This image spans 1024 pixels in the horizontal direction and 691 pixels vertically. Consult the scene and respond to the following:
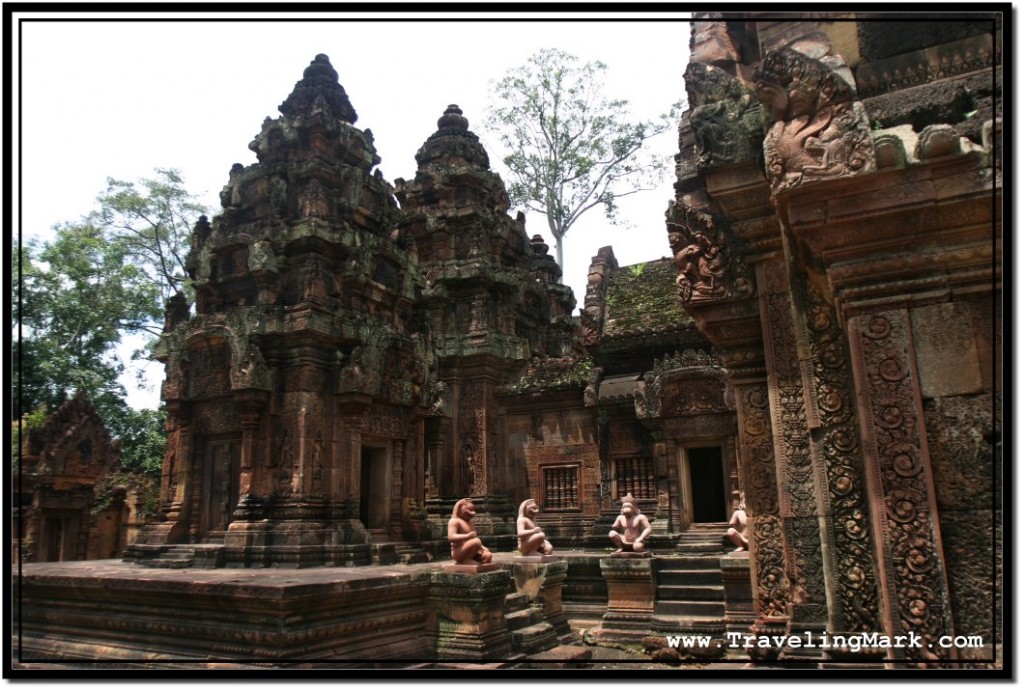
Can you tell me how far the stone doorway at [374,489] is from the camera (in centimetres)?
1314

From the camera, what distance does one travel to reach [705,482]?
16.2 meters

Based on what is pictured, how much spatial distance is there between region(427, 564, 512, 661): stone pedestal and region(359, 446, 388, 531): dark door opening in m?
4.70

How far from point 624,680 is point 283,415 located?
31.5 feet

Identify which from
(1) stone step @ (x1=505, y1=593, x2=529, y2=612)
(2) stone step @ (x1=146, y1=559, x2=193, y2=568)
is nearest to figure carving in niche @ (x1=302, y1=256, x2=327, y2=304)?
(2) stone step @ (x1=146, y1=559, x2=193, y2=568)

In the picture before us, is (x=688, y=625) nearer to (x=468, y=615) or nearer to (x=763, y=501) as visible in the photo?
(x=468, y=615)

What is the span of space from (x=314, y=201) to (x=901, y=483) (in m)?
11.8

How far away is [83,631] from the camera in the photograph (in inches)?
332

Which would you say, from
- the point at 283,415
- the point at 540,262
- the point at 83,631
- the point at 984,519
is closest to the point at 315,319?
the point at 283,415

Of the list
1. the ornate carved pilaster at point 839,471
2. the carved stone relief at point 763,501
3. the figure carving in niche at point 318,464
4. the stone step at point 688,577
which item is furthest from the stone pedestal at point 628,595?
the ornate carved pilaster at point 839,471

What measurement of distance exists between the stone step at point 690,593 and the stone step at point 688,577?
7.0 inches

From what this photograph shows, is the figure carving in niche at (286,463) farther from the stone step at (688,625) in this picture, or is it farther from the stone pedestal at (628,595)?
the stone step at (688,625)

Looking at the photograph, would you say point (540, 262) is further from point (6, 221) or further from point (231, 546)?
point (6, 221)
